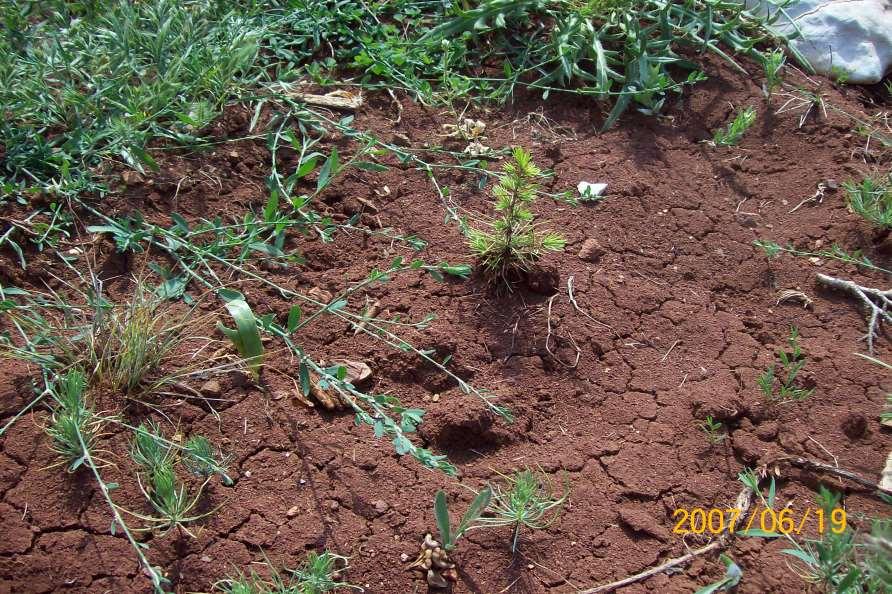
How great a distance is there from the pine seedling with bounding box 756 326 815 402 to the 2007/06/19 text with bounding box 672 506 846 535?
33 centimetres

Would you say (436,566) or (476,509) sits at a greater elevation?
(476,509)

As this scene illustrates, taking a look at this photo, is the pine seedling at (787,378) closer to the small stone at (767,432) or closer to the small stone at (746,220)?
the small stone at (767,432)

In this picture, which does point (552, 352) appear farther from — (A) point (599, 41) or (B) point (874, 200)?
(A) point (599, 41)

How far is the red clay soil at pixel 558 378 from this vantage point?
1.83 metres

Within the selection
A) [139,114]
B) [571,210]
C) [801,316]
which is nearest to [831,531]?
[801,316]

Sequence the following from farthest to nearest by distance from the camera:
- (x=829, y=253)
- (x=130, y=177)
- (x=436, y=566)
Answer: (x=829, y=253), (x=130, y=177), (x=436, y=566)

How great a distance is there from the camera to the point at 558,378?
2223mm

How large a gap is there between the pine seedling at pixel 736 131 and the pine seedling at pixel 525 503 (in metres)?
1.51

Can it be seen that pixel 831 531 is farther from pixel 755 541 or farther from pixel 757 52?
pixel 757 52

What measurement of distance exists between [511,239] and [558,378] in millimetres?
427

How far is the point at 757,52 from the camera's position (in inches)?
124

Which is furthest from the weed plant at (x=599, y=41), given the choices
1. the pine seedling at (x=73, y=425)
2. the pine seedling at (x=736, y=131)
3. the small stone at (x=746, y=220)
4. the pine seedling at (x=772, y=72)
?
the pine seedling at (x=73, y=425)

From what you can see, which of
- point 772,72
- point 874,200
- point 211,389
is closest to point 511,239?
point 211,389

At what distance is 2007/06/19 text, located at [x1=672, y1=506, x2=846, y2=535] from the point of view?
6.33 ft
